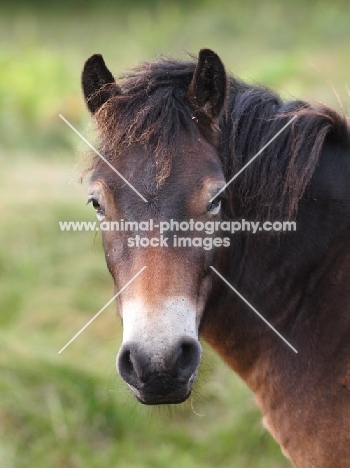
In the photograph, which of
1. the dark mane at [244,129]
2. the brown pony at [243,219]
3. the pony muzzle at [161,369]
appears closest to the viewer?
the pony muzzle at [161,369]

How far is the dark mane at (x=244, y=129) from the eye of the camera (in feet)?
9.14

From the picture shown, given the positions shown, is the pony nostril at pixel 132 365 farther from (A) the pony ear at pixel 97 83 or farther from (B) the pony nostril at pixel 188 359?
(A) the pony ear at pixel 97 83

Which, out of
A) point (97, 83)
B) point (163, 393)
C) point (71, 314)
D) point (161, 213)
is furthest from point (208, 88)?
point (71, 314)

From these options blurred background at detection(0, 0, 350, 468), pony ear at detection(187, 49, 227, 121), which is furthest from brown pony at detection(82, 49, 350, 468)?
blurred background at detection(0, 0, 350, 468)

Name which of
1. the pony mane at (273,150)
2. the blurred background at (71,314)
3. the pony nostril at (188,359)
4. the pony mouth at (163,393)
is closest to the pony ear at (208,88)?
the pony mane at (273,150)

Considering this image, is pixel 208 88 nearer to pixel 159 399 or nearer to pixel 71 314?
pixel 159 399

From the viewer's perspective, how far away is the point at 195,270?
2.65 metres

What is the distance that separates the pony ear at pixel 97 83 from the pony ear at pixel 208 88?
36 centimetres

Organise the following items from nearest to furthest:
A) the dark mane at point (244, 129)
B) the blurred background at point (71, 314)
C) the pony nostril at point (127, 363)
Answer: the pony nostril at point (127, 363) < the dark mane at point (244, 129) < the blurred background at point (71, 314)

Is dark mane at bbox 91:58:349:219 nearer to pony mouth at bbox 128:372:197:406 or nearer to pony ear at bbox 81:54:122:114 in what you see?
pony ear at bbox 81:54:122:114

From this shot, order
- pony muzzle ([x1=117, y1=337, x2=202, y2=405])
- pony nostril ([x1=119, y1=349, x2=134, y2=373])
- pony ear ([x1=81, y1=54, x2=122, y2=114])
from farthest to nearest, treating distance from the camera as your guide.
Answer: pony ear ([x1=81, y1=54, x2=122, y2=114]) → pony nostril ([x1=119, y1=349, x2=134, y2=373]) → pony muzzle ([x1=117, y1=337, x2=202, y2=405])

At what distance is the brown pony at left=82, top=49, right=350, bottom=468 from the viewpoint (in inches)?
104

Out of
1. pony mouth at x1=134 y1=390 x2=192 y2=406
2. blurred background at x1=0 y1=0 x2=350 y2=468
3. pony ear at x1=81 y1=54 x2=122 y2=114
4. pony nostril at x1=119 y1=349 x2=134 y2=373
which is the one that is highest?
pony ear at x1=81 y1=54 x2=122 y2=114

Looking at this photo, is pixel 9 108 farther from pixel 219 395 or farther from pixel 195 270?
pixel 195 270
